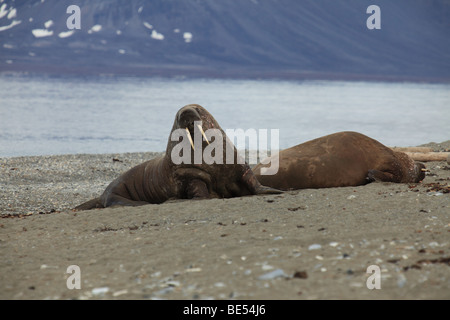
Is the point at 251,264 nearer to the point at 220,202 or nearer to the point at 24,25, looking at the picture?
the point at 220,202

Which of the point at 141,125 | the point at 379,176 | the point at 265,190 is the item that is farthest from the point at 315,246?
the point at 141,125

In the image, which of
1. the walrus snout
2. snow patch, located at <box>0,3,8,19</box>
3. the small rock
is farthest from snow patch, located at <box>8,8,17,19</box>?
the small rock

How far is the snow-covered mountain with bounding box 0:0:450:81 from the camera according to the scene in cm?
16538

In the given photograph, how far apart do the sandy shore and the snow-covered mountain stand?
15076 cm

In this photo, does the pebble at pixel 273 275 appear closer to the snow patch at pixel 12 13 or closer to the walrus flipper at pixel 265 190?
the walrus flipper at pixel 265 190

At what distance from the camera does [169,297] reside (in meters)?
3.78

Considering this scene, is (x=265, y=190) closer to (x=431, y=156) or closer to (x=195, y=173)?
(x=195, y=173)

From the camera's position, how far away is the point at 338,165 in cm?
755

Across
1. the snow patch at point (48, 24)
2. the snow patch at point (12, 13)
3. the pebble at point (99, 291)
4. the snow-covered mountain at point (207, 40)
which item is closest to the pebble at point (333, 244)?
the pebble at point (99, 291)

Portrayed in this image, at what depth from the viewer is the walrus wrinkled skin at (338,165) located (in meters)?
7.53

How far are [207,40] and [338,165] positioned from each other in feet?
584

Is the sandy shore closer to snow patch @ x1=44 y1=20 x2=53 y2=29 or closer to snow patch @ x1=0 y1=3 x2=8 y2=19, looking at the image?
snow patch @ x1=44 y1=20 x2=53 y2=29
